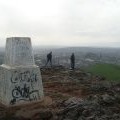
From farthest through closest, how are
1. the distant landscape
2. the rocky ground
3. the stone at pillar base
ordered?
the distant landscape < the stone at pillar base < the rocky ground

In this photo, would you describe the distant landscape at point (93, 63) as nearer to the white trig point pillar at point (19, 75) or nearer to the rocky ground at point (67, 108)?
the white trig point pillar at point (19, 75)

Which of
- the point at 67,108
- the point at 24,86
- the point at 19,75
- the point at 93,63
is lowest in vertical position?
the point at 93,63

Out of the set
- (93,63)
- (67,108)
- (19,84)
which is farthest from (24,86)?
(93,63)

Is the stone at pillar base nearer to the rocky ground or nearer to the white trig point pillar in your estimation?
the white trig point pillar

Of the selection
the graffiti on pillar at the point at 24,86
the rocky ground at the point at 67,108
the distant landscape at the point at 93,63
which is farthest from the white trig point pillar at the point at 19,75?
the distant landscape at the point at 93,63

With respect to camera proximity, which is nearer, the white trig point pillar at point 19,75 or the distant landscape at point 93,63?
the white trig point pillar at point 19,75

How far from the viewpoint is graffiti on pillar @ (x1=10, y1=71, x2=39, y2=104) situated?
10.6 m

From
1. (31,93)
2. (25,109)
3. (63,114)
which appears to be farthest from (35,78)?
(63,114)

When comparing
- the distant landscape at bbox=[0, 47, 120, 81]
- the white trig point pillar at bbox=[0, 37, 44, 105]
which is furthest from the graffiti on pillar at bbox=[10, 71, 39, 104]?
the distant landscape at bbox=[0, 47, 120, 81]

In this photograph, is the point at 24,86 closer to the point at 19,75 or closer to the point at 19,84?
the point at 19,84

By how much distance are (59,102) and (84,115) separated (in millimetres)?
1857

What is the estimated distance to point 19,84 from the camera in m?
10.7

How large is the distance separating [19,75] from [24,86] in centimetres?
41

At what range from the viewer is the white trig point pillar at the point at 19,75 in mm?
10586
